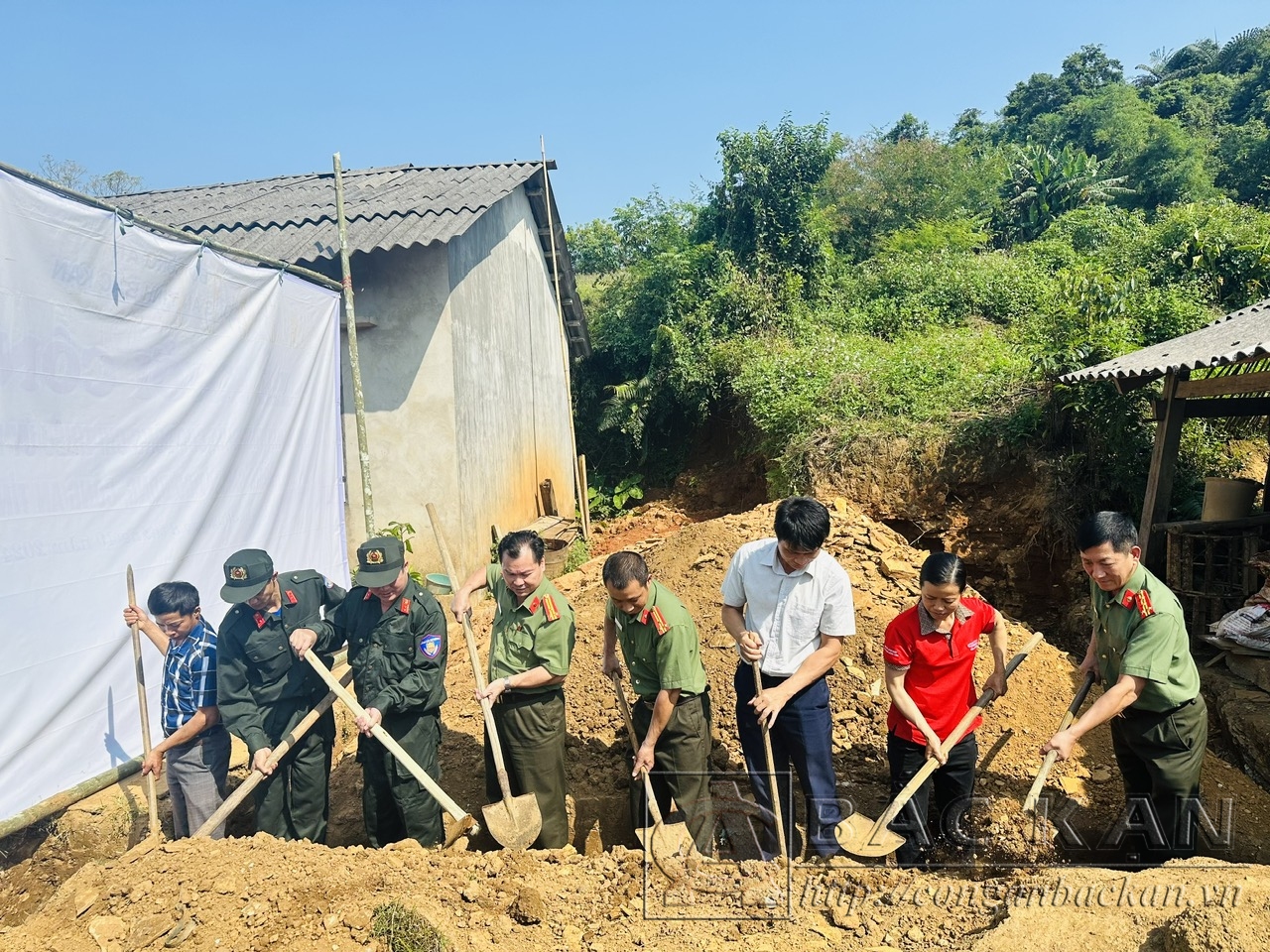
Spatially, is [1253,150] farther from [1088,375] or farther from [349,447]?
[349,447]

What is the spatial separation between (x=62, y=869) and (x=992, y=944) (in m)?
→ 3.72

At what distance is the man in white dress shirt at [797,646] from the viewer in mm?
3072

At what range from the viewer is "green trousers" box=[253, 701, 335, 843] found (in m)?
3.52

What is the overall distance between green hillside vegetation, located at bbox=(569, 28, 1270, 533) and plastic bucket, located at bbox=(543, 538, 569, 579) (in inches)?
107

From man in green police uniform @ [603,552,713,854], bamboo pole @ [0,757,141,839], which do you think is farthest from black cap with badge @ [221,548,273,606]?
man in green police uniform @ [603,552,713,854]

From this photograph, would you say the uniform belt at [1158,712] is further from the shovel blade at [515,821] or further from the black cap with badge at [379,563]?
the black cap with badge at [379,563]

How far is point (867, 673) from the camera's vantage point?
4770 mm

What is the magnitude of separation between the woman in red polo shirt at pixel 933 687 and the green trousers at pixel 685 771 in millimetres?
835

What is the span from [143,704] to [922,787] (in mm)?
3332

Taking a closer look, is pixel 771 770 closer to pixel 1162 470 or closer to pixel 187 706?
pixel 187 706

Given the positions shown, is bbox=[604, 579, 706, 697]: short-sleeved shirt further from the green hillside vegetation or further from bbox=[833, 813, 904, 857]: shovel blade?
the green hillside vegetation

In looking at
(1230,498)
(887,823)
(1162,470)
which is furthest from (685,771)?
(1230,498)

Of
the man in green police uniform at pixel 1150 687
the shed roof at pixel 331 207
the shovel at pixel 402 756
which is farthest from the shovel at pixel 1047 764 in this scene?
the shed roof at pixel 331 207

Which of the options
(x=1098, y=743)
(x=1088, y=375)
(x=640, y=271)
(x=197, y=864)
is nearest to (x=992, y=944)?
(x=1098, y=743)
